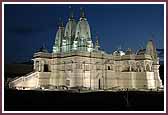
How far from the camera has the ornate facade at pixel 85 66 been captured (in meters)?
10.7

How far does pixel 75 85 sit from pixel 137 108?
560 cm

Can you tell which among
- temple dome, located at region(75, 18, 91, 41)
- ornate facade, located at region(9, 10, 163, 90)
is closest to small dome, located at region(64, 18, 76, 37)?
ornate facade, located at region(9, 10, 163, 90)

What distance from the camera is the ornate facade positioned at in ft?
35.0

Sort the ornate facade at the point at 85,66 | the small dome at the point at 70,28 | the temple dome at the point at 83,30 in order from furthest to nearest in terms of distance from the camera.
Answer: the small dome at the point at 70,28 < the temple dome at the point at 83,30 < the ornate facade at the point at 85,66

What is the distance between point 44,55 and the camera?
1163 centimetres

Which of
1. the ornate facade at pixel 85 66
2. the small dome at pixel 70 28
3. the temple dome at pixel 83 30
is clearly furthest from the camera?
the small dome at pixel 70 28

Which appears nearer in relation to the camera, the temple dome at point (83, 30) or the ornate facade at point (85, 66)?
the ornate facade at point (85, 66)

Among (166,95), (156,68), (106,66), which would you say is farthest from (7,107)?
(156,68)

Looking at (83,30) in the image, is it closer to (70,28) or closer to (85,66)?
(70,28)

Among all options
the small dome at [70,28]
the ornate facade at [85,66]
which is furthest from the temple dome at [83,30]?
the small dome at [70,28]

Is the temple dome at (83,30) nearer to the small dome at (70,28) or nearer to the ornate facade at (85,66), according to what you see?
the ornate facade at (85,66)

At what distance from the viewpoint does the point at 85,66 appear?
11.1m

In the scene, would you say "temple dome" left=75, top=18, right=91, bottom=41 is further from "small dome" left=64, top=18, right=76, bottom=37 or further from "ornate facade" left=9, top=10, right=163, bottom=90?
"small dome" left=64, top=18, right=76, bottom=37

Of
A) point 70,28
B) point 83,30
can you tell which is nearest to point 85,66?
point 83,30
